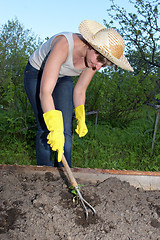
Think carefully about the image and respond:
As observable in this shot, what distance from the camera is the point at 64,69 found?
1.94 m

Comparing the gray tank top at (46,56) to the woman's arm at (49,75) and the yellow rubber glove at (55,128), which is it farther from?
the yellow rubber glove at (55,128)

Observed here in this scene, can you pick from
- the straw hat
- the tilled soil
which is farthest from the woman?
the tilled soil

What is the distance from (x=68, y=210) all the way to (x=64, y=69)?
1.08 meters

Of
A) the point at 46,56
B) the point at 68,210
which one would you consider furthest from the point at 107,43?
the point at 68,210

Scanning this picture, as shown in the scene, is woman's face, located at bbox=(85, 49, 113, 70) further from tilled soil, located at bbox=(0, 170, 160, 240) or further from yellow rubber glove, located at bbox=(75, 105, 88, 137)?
tilled soil, located at bbox=(0, 170, 160, 240)

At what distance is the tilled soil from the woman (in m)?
0.29

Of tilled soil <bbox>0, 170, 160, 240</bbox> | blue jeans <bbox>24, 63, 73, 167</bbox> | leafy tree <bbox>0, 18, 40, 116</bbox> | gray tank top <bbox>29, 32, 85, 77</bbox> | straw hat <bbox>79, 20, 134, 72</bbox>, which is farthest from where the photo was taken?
leafy tree <bbox>0, 18, 40, 116</bbox>

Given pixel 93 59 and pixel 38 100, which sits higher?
pixel 93 59

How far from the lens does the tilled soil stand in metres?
1.30

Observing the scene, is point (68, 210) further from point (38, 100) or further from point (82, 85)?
point (82, 85)

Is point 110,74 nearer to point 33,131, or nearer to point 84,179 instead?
point 33,131

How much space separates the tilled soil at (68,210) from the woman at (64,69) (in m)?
0.29

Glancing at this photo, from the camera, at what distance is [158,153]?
346 cm

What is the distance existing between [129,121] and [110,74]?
1.18 meters
